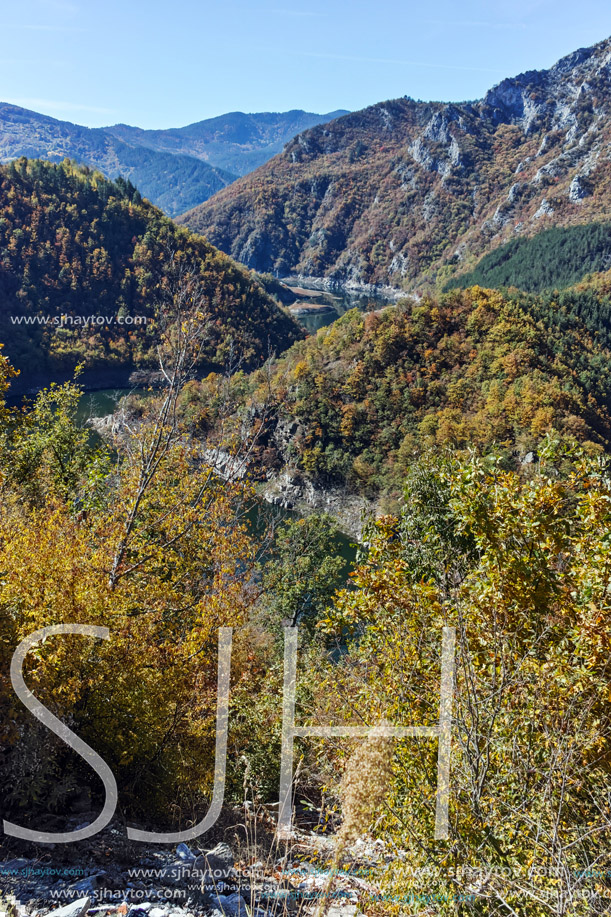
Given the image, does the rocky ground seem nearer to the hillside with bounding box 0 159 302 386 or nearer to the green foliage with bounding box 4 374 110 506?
the green foliage with bounding box 4 374 110 506

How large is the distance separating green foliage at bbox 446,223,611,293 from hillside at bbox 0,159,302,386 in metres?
56.3

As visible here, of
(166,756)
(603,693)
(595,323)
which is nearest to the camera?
(603,693)

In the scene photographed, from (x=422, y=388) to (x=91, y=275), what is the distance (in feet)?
252

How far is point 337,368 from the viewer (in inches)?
2522

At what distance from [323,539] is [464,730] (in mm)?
19014

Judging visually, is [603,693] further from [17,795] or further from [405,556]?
[17,795]

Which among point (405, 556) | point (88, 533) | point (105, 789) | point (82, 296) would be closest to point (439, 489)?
point (405, 556)

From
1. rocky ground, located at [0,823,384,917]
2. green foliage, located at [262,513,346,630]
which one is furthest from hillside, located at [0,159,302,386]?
rocky ground, located at [0,823,384,917]

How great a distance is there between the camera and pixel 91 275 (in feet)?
347

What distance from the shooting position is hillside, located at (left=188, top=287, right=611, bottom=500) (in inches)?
2051

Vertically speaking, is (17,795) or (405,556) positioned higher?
(405,556)

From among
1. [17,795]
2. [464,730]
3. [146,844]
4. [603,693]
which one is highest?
[603,693]

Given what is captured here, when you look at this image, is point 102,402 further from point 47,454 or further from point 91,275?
point 47,454

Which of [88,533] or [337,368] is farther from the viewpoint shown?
[337,368]
